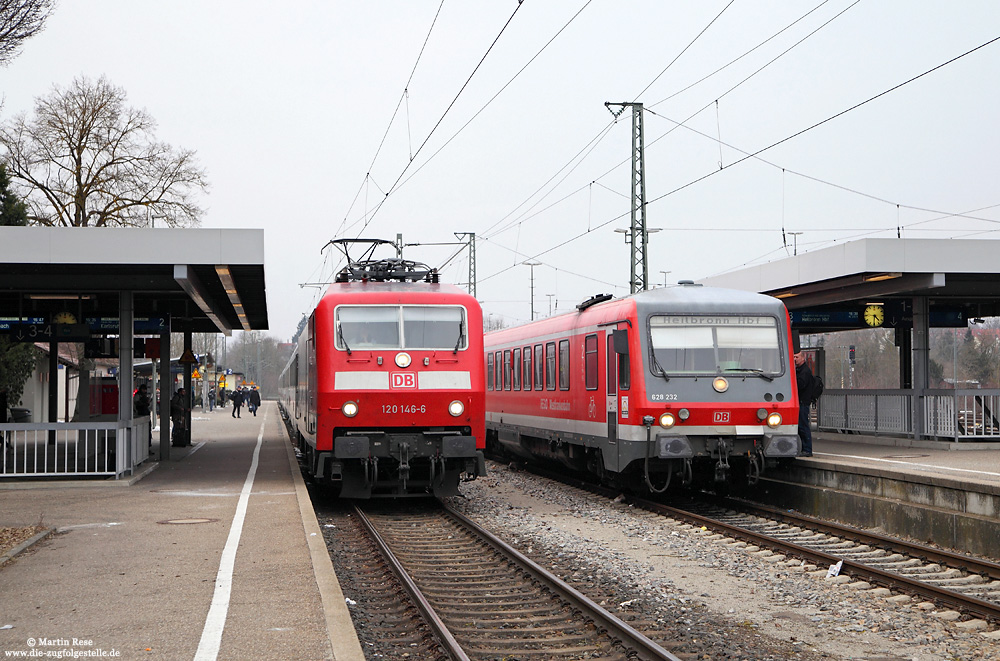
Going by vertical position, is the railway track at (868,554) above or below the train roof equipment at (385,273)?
below

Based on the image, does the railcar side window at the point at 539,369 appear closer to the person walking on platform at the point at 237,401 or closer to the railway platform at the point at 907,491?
the railway platform at the point at 907,491

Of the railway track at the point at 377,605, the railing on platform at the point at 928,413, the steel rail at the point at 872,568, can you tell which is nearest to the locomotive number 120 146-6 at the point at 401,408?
the railway track at the point at 377,605

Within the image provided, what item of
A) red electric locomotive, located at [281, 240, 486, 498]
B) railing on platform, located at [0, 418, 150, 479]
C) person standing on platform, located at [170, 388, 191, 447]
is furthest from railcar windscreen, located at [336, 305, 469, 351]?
person standing on platform, located at [170, 388, 191, 447]

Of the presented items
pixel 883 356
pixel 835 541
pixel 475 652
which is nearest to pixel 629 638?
pixel 475 652

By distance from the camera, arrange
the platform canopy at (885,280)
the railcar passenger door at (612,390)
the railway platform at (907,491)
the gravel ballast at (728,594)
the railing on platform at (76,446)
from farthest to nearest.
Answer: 1. the platform canopy at (885,280)
2. the railing on platform at (76,446)
3. the railcar passenger door at (612,390)
4. the railway platform at (907,491)
5. the gravel ballast at (728,594)

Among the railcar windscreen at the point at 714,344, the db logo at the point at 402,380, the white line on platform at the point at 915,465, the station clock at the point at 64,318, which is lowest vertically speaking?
the white line on platform at the point at 915,465

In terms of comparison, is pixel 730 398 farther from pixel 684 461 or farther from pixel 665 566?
pixel 665 566

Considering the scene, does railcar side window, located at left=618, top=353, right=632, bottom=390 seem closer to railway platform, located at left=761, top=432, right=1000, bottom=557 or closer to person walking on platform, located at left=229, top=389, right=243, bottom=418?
railway platform, located at left=761, top=432, right=1000, bottom=557

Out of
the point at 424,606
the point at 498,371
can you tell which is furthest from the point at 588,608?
the point at 498,371

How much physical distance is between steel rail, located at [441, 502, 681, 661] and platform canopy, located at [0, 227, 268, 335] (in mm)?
6519

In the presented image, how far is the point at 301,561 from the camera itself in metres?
9.12

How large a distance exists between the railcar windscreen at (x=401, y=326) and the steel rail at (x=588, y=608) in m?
3.30

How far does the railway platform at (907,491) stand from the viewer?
36.2ft

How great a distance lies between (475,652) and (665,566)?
3.84 meters
